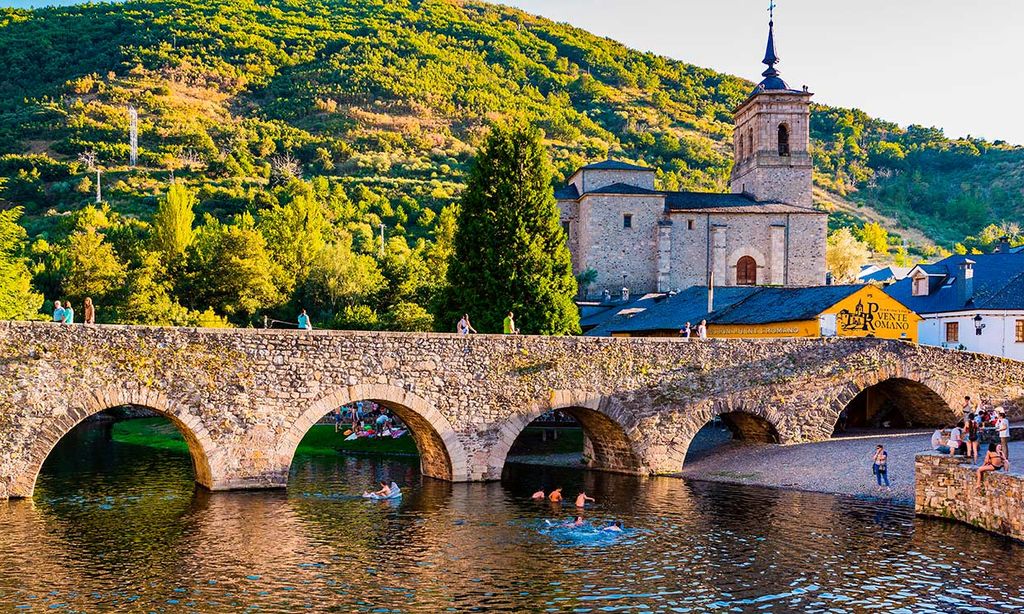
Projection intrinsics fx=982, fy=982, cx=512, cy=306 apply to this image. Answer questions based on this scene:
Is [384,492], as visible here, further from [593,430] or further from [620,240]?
[620,240]

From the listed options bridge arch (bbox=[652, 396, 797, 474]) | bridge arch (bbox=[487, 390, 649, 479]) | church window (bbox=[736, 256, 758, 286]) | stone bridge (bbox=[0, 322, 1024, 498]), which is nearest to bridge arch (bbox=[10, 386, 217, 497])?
stone bridge (bbox=[0, 322, 1024, 498])

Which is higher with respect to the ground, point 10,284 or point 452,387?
point 10,284

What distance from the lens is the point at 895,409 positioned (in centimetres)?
3941

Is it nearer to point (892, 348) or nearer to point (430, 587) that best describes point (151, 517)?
point (430, 587)

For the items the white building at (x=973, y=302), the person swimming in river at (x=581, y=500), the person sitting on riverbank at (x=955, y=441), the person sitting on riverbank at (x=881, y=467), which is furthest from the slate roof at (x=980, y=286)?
the person swimming in river at (x=581, y=500)

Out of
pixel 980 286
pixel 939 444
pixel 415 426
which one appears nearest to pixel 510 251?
pixel 415 426

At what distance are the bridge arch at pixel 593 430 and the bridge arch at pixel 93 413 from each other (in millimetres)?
8683

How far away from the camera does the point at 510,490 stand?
29578 mm

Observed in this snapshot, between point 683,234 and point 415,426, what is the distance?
4322 cm

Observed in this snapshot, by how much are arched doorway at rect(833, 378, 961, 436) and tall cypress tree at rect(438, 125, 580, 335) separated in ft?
39.5

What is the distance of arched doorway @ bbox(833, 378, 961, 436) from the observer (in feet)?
119

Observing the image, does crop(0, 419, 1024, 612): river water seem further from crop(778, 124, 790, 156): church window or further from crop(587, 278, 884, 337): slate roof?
crop(778, 124, 790, 156): church window

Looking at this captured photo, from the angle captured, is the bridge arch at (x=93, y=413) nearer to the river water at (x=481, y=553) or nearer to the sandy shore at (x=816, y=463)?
the river water at (x=481, y=553)

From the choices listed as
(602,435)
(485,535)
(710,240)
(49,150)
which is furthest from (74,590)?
(49,150)
